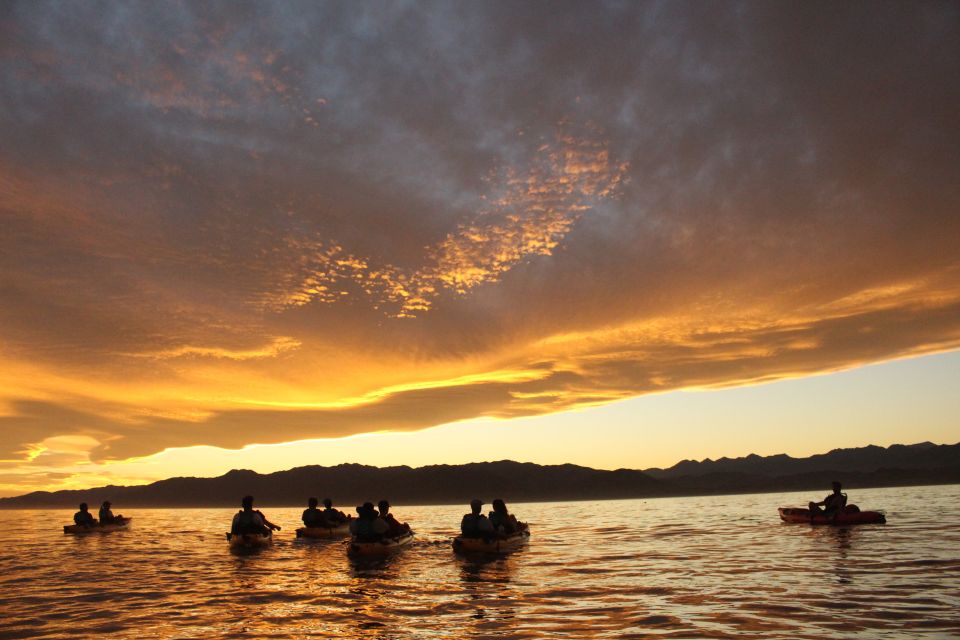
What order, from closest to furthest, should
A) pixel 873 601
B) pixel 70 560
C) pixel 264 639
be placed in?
pixel 264 639, pixel 873 601, pixel 70 560

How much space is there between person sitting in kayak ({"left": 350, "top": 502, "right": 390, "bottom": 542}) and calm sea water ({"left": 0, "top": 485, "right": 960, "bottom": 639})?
3.71 feet

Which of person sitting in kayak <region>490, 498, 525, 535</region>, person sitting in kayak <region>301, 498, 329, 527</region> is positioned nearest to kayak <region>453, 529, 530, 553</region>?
person sitting in kayak <region>490, 498, 525, 535</region>

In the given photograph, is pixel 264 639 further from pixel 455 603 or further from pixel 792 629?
pixel 792 629

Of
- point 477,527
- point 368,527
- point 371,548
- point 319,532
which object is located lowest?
point 319,532

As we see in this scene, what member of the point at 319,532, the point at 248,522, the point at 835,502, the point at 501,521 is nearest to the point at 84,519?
the point at 319,532

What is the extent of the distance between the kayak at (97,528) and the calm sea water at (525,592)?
17713 millimetres

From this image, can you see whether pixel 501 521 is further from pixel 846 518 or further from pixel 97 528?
pixel 97 528

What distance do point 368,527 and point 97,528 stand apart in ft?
114

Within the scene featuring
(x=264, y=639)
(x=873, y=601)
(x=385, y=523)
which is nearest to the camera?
(x=264, y=639)

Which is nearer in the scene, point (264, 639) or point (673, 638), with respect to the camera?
point (673, 638)

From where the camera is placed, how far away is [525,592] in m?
19.9

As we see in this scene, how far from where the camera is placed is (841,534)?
36031mm

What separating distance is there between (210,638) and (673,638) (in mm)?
9810

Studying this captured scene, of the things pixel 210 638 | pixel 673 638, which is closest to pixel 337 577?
pixel 210 638
